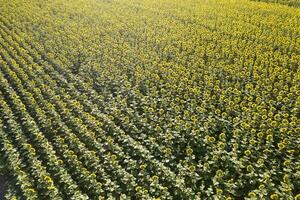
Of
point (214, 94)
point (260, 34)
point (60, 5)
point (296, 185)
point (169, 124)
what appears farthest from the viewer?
point (60, 5)

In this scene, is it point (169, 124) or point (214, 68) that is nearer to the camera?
point (169, 124)

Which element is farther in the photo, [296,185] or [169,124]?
[169,124]

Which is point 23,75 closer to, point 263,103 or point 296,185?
point 263,103

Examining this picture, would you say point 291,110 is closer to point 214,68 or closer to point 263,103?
point 263,103

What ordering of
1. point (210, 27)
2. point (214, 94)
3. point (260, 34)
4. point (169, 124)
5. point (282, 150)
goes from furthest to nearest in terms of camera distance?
point (210, 27), point (260, 34), point (214, 94), point (169, 124), point (282, 150)

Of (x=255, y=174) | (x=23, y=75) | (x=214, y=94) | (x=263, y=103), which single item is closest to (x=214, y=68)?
(x=214, y=94)

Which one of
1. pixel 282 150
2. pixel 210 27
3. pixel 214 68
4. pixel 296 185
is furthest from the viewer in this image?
pixel 210 27

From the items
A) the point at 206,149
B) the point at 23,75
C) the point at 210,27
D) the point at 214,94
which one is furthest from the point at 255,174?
the point at 210,27
